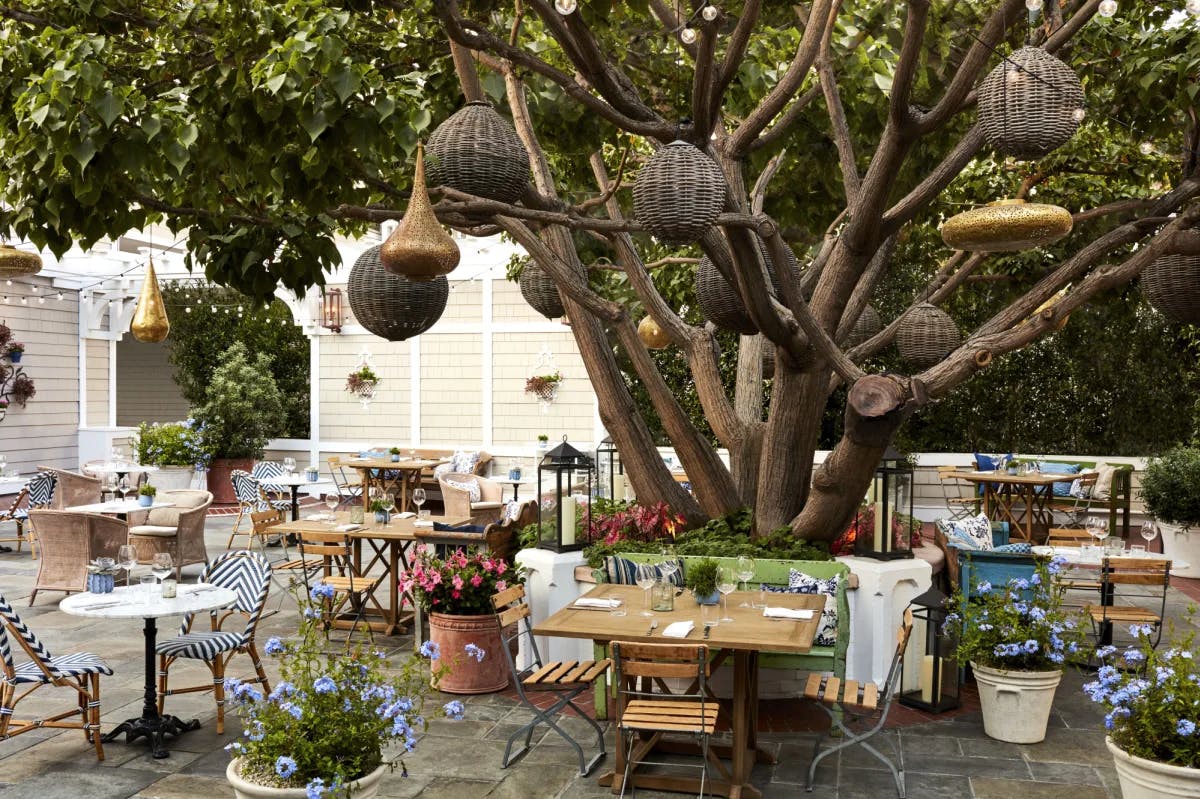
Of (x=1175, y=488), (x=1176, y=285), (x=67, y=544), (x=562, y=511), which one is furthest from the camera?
(x=1175, y=488)

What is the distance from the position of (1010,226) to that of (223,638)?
450 centimetres

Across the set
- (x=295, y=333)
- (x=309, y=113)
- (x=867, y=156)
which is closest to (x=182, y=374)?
(x=295, y=333)

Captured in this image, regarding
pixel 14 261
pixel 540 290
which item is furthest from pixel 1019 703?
pixel 14 261

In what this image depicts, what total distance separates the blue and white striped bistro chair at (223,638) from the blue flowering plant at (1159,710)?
4.07 metres

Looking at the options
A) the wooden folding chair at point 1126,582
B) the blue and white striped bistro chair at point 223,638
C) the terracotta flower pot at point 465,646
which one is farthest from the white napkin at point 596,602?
the wooden folding chair at point 1126,582

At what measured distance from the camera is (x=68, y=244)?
4.71 metres

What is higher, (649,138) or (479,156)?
(649,138)

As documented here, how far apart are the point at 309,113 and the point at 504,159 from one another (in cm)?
81

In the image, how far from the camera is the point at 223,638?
5926 millimetres

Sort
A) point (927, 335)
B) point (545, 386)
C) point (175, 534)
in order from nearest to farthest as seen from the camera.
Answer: point (927, 335), point (175, 534), point (545, 386)

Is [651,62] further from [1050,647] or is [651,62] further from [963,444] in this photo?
[963,444]

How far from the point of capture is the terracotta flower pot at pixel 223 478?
53.5 ft

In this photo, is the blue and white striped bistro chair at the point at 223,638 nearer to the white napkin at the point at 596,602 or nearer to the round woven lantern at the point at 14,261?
the white napkin at the point at 596,602

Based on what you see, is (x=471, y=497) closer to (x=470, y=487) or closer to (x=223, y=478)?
(x=470, y=487)
